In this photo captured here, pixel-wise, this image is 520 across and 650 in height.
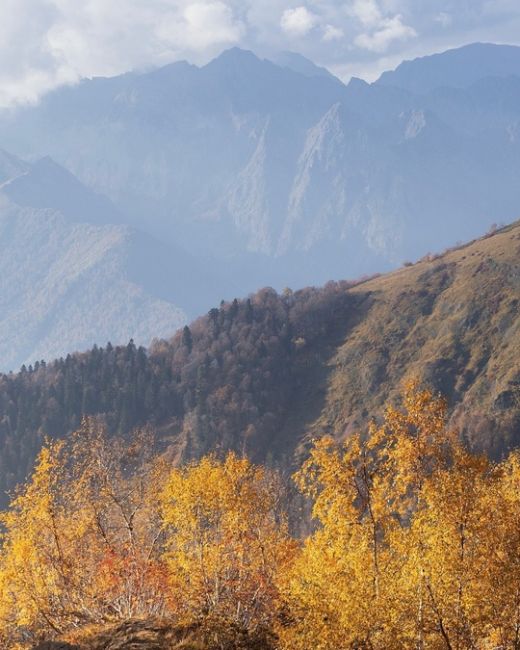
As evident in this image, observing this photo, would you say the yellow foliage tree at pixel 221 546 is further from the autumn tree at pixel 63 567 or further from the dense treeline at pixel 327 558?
the autumn tree at pixel 63 567

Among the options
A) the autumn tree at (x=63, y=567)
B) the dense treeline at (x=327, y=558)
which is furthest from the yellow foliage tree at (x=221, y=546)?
the autumn tree at (x=63, y=567)

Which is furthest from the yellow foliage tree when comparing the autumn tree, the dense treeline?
the autumn tree

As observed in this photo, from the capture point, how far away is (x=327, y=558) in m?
34.5

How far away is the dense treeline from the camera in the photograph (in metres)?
28.5

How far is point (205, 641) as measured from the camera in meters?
39.0

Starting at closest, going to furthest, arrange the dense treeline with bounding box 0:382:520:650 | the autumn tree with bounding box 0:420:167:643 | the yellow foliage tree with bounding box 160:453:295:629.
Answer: the dense treeline with bounding box 0:382:520:650 → the yellow foliage tree with bounding box 160:453:295:629 → the autumn tree with bounding box 0:420:167:643

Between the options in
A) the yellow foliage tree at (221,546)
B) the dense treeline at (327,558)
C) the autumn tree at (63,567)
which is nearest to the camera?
the dense treeline at (327,558)

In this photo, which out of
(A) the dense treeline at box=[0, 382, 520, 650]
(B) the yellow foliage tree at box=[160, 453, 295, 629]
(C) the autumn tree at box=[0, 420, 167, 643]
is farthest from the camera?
(C) the autumn tree at box=[0, 420, 167, 643]

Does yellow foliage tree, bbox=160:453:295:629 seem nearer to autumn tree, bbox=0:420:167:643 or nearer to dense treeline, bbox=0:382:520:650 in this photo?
dense treeline, bbox=0:382:520:650

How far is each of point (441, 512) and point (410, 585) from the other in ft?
10.9

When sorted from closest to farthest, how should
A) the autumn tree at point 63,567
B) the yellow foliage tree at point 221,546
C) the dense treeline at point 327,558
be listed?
the dense treeline at point 327,558 → the yellow foliage tree at point 221,546 → the autumn tree at point 63,567

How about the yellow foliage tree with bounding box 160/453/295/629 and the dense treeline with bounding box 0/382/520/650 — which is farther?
the yellow foliage tree with bounding box 160/453/295/629

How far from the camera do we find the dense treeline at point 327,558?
28484 millimetres

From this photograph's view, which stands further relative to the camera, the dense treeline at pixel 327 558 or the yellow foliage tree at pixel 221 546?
the yellow foliage tree at pixel 221 546
